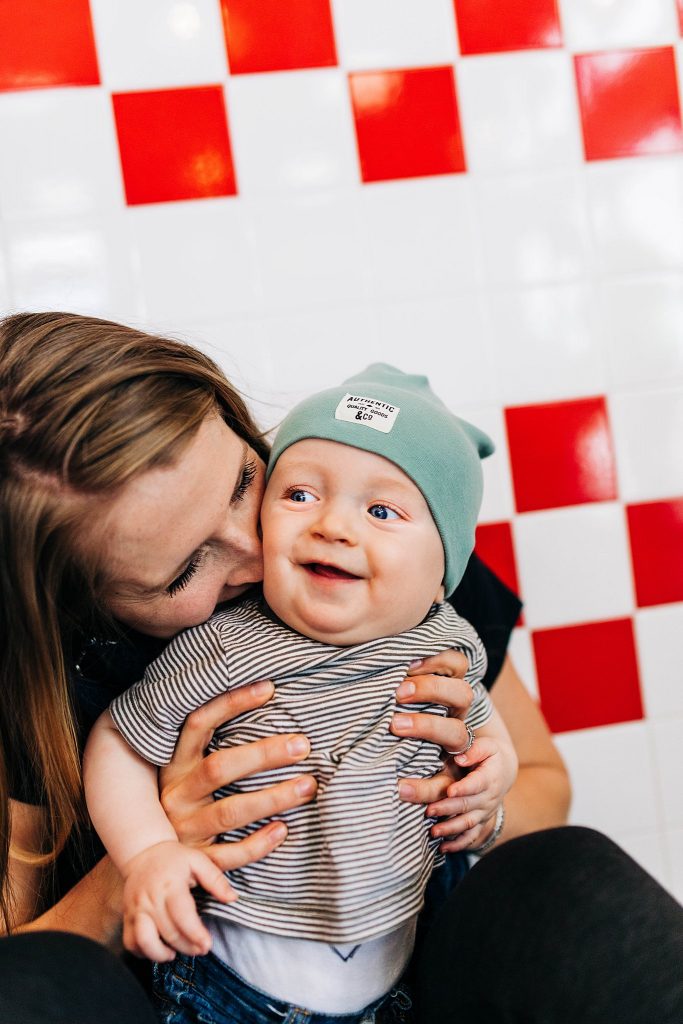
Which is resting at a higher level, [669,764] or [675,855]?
[669,764]

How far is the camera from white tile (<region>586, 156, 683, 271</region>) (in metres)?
1.44

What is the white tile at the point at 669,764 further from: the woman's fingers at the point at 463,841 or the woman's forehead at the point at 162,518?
the woman's forehead at the point at 162,518

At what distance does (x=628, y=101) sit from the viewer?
143 centimetres

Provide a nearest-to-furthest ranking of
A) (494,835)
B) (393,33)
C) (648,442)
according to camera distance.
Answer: (494,835), (393,33), (648,442)

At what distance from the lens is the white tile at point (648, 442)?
1476 mm

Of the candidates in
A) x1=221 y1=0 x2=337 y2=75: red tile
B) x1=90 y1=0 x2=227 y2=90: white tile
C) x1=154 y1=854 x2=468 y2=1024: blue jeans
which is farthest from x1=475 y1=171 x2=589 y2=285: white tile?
x1=154 y1=854 x2=468 y2=1024: blue jeans

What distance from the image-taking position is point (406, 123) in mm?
1386

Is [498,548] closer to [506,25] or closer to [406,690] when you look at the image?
[406,690]

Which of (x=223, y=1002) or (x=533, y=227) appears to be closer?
(x=223, y=1002)

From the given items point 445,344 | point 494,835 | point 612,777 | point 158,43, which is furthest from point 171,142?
point 612,777

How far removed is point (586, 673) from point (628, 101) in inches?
37.1

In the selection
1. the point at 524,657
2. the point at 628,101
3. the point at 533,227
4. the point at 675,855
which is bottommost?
the point at 675,855

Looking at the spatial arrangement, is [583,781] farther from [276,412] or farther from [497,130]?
[497,130]

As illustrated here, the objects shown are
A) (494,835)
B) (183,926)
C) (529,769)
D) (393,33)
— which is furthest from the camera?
(393,33)
